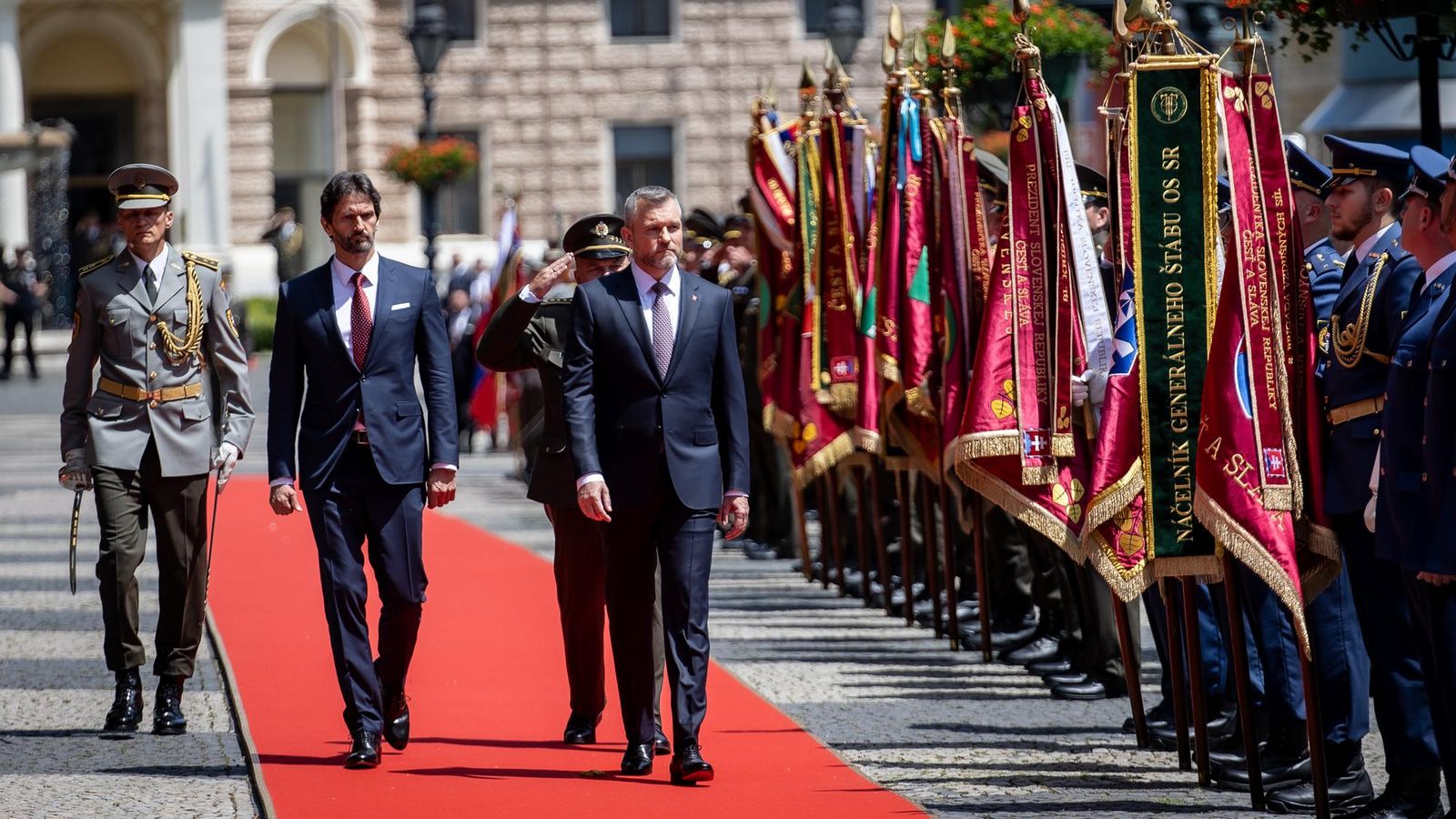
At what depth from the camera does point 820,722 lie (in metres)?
8.48

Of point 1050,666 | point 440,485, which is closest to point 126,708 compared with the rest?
point 440,485

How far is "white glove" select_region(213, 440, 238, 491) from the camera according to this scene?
319 inches

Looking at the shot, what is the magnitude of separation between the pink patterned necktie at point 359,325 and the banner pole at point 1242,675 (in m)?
2.89

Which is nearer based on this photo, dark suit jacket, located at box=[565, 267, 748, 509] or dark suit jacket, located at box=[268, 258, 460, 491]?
dark suit jacket, located at box=[565, 267, 748, 509]

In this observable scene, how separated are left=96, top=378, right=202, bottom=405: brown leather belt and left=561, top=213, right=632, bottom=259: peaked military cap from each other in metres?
1.55

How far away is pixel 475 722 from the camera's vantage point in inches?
330

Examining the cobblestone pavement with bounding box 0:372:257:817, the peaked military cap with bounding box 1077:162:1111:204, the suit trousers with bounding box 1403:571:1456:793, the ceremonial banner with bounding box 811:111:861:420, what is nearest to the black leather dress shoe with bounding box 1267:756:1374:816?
the suit trousers with bounding box 1403:571:1456:793

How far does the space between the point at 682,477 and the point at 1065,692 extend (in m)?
2.45

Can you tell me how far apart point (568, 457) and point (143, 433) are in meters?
1.61

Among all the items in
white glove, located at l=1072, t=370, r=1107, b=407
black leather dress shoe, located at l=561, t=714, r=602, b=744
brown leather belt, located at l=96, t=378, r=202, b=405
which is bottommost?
black leather dress shoe, located at l=561, t=714, r=602, b=744

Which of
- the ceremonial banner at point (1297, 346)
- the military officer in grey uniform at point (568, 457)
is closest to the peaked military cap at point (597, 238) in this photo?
the military officer in grey uniform at point (568, 457)

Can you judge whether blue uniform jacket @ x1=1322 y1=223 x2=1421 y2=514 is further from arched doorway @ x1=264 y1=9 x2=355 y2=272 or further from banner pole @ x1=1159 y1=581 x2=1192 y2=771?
arched doorway @ x1=264 y1=9 x2=355 y2=272

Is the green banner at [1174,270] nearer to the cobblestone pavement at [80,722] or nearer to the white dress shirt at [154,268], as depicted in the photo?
the cobblestone pavement at [80,722]

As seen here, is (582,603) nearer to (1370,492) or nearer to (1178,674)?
(1178,674)
